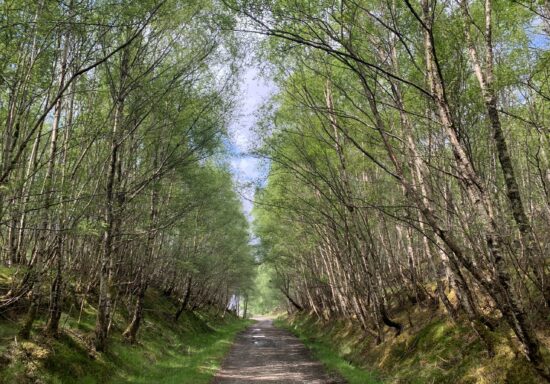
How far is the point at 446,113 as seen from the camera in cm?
461

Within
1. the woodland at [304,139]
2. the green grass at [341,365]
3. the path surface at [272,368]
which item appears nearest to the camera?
the woodland at [304,139]

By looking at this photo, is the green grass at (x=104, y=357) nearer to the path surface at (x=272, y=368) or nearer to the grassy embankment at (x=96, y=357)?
the grassy embankment at (x=96, y=357)

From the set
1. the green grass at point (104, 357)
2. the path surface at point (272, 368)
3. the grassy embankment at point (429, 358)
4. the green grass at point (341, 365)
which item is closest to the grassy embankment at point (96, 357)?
the green grass at point (104, 357)

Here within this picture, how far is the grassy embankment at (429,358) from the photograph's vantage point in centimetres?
672

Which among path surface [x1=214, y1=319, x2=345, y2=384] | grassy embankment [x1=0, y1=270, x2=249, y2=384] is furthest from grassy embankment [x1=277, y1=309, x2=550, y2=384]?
grassy embankment [x1=0, y1=270, x2=249, y2=384]

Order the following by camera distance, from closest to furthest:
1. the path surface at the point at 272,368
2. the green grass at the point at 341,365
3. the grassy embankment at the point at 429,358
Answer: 1. the grassy embankment at the point at 429,358
2. the green grass at the point at 341,365
3. the path surface at the point at 272,368

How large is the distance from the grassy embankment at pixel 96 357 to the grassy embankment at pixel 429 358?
4.80 meters

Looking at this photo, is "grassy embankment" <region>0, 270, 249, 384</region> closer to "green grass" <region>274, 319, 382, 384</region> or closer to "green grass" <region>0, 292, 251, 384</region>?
"green grass" <region>0, 292, 251, 384</region>

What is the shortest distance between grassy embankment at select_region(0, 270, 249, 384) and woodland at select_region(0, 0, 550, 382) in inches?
8.2

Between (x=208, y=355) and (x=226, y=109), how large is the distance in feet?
33.0

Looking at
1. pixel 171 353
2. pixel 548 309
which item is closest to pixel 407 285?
pixel 548 309

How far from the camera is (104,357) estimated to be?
960cm

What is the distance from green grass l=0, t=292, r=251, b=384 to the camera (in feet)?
23.5

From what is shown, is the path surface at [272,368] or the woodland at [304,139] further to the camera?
the path surface at [272,368]
